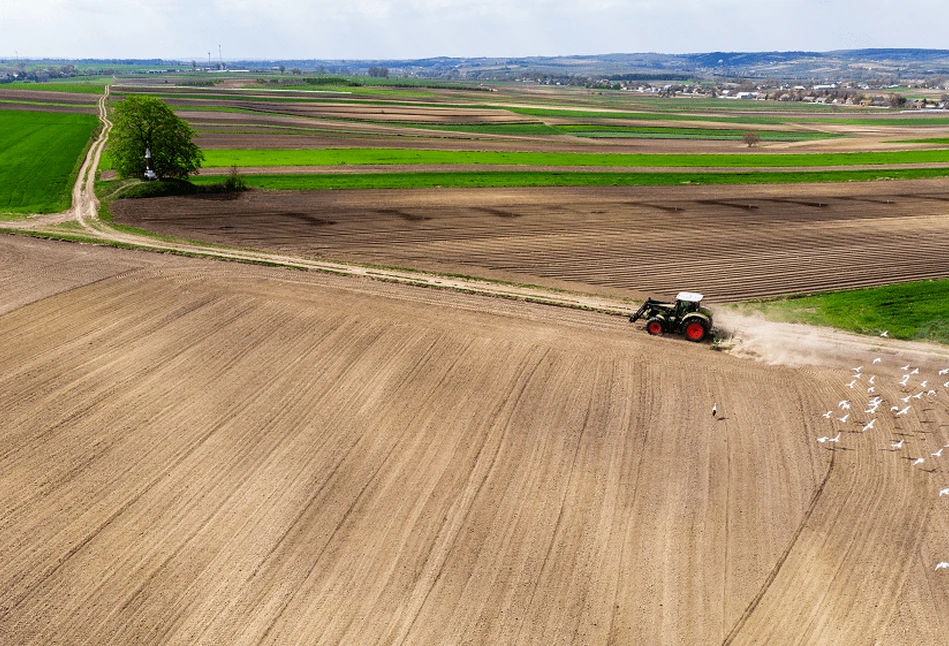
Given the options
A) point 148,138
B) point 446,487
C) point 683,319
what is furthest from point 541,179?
point 446,487

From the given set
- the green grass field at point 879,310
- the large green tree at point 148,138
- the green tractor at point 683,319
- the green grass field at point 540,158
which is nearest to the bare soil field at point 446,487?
the green tractor at point 683,319

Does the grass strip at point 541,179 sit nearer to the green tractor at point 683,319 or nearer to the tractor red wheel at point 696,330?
the green tractor at point 683,319

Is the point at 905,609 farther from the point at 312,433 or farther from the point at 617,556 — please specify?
the point at 312,433

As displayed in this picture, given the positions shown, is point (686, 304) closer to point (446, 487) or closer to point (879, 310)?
point (879, 310)

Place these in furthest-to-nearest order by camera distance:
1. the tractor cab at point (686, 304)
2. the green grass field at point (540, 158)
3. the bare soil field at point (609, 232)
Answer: the green grass field at point (540, 158) < the bare soil field at point (609, 232) < the tractor cab at point (686, 304)

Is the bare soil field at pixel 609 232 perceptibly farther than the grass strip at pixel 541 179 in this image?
No

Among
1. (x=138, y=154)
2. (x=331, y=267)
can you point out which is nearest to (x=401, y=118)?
(x=138, y=154)

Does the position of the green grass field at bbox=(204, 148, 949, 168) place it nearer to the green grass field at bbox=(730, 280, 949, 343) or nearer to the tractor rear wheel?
the green grass field at bbox=(730, 280, 949, 343)
